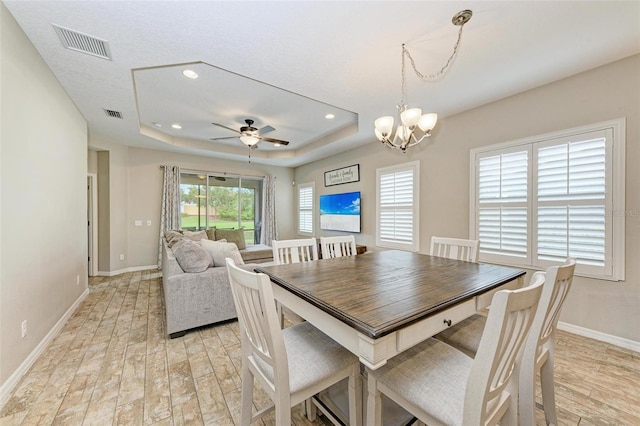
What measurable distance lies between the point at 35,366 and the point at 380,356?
110 inches

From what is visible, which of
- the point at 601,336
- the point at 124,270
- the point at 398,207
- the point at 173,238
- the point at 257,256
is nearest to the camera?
the point at 601,336

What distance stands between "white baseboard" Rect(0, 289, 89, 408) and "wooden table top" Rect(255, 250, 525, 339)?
1882mm

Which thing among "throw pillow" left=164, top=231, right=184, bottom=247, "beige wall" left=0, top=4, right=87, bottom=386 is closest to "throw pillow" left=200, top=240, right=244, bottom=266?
"throw pillow" left=164, top=231, right=184, bottom=247

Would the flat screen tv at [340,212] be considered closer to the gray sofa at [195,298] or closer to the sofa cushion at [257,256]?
the sofa cushion at [257,256]

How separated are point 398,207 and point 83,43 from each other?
403 centimetres

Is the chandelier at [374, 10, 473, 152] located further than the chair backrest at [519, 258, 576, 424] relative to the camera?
Yes

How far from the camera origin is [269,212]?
21.4 ft

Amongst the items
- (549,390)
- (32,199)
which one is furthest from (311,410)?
(32,199)

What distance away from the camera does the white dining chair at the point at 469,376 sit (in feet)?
2.55

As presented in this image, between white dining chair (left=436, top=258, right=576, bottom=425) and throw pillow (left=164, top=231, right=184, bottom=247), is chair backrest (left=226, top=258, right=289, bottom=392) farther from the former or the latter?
throw pillow (left=164, top=231, right=184, bottom=247)

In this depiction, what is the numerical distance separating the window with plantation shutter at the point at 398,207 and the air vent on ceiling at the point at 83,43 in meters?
3.72

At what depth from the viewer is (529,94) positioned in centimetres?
267

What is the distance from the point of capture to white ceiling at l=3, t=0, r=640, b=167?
1.65 meters

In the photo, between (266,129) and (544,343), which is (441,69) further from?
(266,129)
